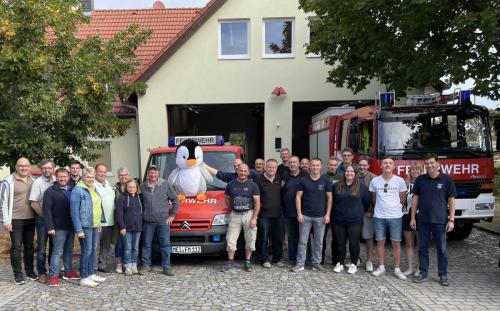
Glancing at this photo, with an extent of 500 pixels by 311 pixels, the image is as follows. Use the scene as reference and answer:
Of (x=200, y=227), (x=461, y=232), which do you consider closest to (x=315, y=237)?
(x=200, y=227)

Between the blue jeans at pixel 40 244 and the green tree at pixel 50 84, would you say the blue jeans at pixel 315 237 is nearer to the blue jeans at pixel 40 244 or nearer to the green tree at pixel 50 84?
the blue jeans at pixel 40 244

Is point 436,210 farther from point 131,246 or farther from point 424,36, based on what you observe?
point 131,246

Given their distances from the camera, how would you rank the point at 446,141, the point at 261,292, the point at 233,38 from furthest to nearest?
the point at 233,38, the point at 446,141, the point at 261,292

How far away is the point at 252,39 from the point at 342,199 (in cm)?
916

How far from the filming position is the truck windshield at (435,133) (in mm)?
8102

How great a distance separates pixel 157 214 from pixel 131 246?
24.8 inches

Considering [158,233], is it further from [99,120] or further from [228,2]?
[228,2]

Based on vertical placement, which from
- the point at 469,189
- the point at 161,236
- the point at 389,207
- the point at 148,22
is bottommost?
the point at 161,236

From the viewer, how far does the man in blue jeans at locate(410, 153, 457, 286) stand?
6.16m

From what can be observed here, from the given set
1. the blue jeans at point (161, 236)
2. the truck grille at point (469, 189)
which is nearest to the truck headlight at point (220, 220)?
the blue jeans at point (161, 236)

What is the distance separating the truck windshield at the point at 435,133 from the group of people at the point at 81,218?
4055 millimetres

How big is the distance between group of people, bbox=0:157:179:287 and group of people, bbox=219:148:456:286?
1.13 metres

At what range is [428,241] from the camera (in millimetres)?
6359

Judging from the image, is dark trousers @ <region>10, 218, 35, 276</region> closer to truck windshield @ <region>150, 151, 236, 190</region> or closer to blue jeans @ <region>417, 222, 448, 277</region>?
truck windshield @ <region>150, 151, 236, 190</region>
